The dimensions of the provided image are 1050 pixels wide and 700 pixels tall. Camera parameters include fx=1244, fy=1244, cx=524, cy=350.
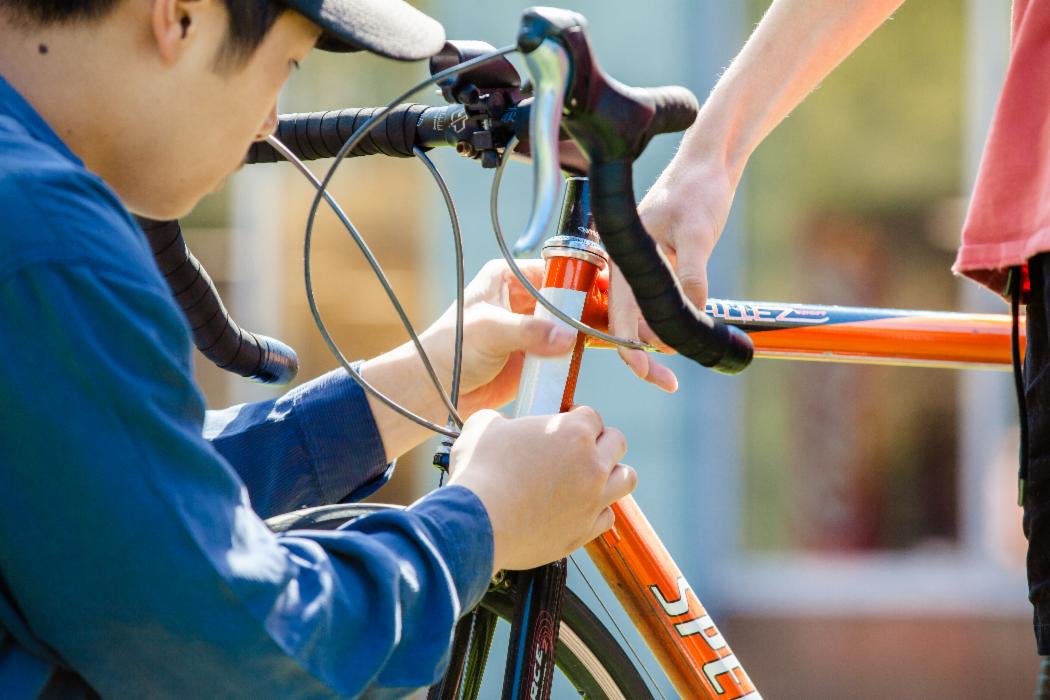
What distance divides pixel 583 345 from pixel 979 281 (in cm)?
46

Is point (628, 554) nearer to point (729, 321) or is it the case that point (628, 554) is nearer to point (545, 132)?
point (729, 321)

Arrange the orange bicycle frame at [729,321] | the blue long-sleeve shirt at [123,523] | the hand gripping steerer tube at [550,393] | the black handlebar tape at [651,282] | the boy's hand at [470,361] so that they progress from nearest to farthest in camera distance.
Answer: the blue long-sleeve shirt at [123,523] → the black handlebar tape at [651,282] → the hand gripping steerer tube at [550,393] → the orange bicycle frame at [729,321] → the boy's hand at [470,361]

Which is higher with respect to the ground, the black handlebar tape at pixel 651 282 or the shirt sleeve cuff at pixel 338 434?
the black handlebar tape at pixel 651 282

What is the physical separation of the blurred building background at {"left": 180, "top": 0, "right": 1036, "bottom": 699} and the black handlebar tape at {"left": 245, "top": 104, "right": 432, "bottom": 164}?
244cm

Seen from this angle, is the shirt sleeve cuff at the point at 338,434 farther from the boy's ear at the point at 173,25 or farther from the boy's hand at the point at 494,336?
the boy's ear at the point at 173,25

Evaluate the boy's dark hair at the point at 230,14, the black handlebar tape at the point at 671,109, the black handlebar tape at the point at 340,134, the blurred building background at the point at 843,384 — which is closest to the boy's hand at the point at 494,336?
the black handlebar tape at the point at 340,134

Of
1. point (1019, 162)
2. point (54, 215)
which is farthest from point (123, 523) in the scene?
point (1019, 162)

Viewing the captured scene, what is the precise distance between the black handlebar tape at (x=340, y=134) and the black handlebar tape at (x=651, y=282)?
1.29 ft

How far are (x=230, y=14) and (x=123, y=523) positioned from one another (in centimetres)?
41

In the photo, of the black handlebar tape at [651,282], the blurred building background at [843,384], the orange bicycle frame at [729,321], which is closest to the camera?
the black handlebar tape at [651,282]

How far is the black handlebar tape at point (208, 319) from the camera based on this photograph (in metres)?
1.42

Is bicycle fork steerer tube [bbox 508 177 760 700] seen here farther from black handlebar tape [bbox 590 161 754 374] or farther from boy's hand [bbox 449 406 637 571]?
black handlebar tape [bbox 590 161 754 374]

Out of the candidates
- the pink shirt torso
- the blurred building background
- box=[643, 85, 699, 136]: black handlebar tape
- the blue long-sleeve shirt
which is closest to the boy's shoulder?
the blue long-sleeve shirt

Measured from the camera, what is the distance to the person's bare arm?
128cm
